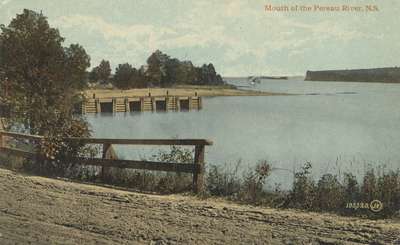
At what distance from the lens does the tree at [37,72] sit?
13227 millimetres

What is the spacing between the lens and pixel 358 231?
6156mm

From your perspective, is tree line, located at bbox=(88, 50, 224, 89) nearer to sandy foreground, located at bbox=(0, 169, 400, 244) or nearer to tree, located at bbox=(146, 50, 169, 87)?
tree, located at bbox=(146, 50, 169, 87)

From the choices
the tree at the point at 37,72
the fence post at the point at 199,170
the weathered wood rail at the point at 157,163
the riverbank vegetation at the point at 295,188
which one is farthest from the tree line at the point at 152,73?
the fence post at the point at 199,170

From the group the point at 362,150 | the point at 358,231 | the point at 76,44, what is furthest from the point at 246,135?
the point at 358,231

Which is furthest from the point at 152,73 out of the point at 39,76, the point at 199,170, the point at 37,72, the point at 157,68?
the point at 199,170

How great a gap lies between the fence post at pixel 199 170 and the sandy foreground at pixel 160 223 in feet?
1.80

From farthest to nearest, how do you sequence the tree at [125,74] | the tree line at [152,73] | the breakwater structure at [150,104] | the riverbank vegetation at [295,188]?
the breakwater structure at [150,104], the tree at [125,74], the tree line at [152,73], the riverbank vegetation at [295,188]

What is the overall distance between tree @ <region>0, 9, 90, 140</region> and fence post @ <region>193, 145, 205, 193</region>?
5.40m

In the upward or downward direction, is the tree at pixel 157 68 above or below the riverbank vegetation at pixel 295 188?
above

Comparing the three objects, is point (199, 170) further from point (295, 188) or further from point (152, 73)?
point (152, 73)

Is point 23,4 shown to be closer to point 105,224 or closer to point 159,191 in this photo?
point 159,191

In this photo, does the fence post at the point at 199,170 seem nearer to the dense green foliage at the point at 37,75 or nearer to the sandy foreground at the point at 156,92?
the dense green foliage at the point at 37,75

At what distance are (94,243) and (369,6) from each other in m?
6.72

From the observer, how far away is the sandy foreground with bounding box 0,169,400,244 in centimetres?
583
